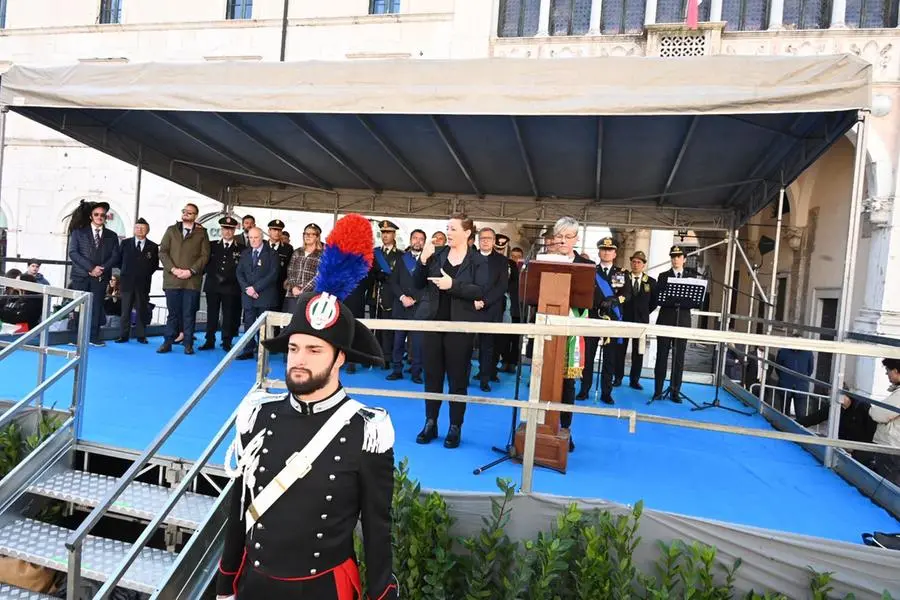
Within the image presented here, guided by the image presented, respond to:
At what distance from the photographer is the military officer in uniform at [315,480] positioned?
183 cm

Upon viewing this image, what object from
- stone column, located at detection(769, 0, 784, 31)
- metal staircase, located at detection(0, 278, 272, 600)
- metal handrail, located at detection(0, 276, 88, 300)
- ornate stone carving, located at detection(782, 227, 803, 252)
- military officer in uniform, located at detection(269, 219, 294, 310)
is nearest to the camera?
metal staircase, located at detection(0, 278, 272, 600)

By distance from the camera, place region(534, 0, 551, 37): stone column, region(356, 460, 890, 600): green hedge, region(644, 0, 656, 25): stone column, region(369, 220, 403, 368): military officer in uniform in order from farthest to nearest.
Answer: region(534, 0, 551, 37): stone column < region(644, 0, 656, 25): stone column < region(369, 220, 403, 368): military officer in uniform < region(356, 460, 890, 600): green hedge

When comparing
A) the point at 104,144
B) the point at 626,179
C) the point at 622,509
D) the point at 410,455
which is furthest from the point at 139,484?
the point at 626,179

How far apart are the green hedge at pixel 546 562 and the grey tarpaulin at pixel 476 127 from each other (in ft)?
9.84

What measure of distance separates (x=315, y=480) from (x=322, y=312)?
580mm

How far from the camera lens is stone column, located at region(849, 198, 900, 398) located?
11.9 m

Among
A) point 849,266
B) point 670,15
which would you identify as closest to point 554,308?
point 849,266

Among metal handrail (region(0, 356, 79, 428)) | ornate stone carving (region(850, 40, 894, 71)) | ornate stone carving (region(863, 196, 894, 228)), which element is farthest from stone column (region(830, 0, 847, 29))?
metal handrail (region(0, 356, 79, 428))

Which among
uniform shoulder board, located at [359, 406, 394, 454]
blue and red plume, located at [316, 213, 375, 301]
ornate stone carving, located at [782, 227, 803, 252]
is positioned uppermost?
ornate stone carving, located at [782, 227, 803, 252]

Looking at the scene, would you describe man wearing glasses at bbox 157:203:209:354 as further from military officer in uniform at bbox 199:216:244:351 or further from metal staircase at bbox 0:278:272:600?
metal staircase at bbox 0:278:272:600

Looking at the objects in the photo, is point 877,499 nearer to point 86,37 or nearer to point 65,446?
point 65,446

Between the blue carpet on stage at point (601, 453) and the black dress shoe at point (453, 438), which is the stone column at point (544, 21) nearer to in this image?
the blue carpet on stage at point (601, 453)

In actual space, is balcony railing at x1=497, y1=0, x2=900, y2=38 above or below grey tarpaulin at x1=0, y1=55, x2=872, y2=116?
above

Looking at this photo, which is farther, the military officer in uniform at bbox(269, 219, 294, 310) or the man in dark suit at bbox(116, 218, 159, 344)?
the military officer in uniform at bbox(269, 219, 294, 310)
